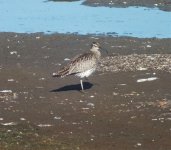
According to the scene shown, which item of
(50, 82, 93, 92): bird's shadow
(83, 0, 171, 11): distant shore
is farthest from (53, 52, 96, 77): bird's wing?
(83, 0, 171, 11): distant shore

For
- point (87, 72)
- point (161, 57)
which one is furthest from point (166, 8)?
point (87, 72)

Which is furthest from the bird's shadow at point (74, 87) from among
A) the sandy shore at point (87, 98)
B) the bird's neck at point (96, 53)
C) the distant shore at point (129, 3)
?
the distant shore at point (129, 3)

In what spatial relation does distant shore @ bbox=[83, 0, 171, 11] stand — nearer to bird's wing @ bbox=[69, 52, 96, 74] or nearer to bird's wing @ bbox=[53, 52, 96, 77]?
bird's wing @ bbox=[69, 52, 96, 74]

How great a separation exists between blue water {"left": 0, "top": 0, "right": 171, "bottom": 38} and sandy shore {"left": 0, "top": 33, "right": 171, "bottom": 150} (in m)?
3.26

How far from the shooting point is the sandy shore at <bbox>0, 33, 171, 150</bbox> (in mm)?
13734

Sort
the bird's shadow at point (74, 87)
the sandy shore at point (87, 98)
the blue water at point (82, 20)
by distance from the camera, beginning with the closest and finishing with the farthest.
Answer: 1. the sandy shore at point (87, 98)
2. the bird's shadow at point (74, 87)
3. the blue water at point (82, 20)

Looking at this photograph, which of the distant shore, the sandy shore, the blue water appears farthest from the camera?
the distant shore

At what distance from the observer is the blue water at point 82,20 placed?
3111 cm

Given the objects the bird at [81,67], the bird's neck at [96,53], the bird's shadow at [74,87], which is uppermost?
the bird's neck at [96,53]

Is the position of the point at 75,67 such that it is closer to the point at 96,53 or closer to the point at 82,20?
the point at 96,53

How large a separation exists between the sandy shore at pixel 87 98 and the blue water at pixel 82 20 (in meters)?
3.26

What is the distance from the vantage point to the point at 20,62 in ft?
78.4

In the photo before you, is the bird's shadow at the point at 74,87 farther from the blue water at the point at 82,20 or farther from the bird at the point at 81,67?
the blue water at the point at 82,20

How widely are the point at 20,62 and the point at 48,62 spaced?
98 cm
